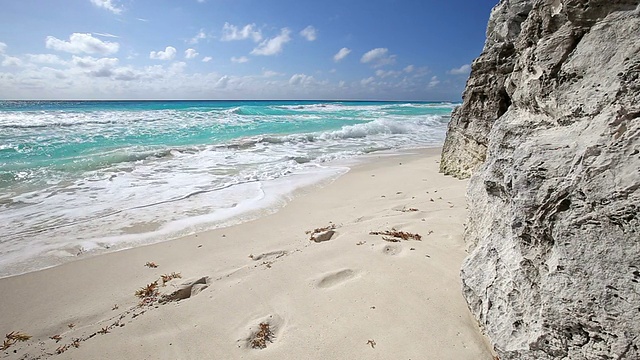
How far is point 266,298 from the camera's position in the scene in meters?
3.03

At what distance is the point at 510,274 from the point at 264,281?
7.29ft

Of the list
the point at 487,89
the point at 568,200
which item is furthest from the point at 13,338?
the point at 487,89

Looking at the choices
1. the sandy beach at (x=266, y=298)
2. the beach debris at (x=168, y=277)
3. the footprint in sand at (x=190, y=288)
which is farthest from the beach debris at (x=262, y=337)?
the beach debris at (x=168, y=277)

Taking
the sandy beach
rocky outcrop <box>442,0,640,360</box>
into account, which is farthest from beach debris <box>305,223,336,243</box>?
rocky outcrop <box>442,0,640,360</box>

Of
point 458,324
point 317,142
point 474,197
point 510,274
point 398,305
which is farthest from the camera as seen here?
point 317,142

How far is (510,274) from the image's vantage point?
1948 mm

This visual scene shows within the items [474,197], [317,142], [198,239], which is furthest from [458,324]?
[317,142]

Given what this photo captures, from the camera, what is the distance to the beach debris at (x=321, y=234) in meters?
4.36

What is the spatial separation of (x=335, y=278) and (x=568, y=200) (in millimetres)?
2090

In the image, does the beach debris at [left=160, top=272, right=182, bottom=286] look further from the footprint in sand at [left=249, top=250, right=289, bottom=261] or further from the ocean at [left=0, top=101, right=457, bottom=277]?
the ocean at [left=0, top=101, right=457, bottom=277]

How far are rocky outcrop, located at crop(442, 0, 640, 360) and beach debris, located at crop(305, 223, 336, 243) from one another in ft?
7.11

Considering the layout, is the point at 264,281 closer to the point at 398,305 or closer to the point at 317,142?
the point at 398,305

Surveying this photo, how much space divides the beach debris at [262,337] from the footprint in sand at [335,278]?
0.66 m

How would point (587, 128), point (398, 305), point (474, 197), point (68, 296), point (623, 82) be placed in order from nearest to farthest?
1. point (623, 82)
2. point (587, 128)
3. point (398, 305)
4. point (474, 197)
5. point (68, 296)
